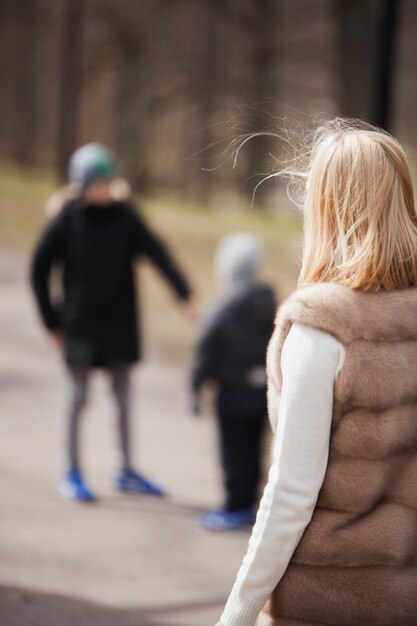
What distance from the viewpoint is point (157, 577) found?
14.6 feet

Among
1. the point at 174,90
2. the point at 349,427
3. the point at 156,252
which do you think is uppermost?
the point at 174,90

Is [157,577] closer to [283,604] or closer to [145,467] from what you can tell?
[145,467]

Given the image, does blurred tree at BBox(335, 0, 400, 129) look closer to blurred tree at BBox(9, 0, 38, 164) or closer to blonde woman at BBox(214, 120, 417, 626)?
blonde woman at BBox(214, 120, 417, 626)

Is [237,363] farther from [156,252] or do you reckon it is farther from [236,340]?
[156,252]

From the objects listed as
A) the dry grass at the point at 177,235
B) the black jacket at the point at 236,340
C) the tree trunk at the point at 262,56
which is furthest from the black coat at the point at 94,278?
the tree trunk at the point at 262,56

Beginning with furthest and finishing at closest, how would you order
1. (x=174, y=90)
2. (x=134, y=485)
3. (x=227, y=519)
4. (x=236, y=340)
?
(x=174, y=90), (x=134, y=485), (x=227, y=519), (x=236, y=340)

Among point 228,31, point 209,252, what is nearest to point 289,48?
point 228,31

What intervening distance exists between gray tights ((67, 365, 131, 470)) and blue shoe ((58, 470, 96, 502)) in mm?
50

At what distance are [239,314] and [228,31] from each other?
64.4 feet

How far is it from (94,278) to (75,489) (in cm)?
117

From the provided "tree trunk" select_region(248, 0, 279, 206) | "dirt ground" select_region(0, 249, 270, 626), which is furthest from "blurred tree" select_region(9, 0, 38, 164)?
"dirt ground" select_region(0, 249, 270, 626)

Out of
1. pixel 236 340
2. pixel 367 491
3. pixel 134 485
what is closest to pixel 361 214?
pixel 367 491

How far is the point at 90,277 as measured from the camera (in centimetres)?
524

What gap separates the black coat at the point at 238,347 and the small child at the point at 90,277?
0.50 m
